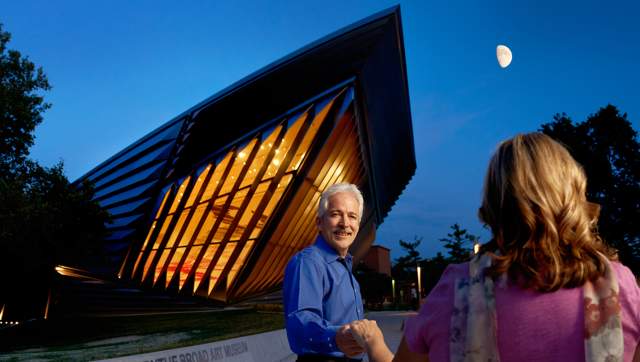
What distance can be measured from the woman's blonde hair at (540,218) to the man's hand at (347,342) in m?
0.68

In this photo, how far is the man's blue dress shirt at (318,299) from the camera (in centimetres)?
208

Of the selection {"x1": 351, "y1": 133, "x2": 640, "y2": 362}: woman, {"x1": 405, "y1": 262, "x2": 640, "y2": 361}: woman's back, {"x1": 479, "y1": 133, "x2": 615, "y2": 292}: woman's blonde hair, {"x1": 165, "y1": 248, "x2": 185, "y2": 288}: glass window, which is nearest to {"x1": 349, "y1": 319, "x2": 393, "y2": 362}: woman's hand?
{"x1": 351, "y1": 133, "x2": 640, "y2": 362}: woman

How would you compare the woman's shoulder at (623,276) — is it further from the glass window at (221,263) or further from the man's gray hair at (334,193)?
the glass window at (221,263)

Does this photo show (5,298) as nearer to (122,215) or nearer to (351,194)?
(122,215)

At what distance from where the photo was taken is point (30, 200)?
1486 cm

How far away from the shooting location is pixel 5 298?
80.8 ft

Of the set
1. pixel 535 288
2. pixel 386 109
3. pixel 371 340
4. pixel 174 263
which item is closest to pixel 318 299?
pixel 371 340

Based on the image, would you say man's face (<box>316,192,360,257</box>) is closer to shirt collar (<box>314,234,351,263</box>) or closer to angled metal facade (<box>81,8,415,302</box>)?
shirt collar (<box>314,234,351,263</box>)

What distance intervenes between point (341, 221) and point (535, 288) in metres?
1.43

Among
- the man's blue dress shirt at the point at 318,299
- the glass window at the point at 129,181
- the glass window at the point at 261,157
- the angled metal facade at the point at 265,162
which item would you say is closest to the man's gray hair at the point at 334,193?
the man's blue dress shirt at the point at 318,299

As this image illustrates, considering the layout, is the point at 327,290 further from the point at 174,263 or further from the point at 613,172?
the point at 613,172

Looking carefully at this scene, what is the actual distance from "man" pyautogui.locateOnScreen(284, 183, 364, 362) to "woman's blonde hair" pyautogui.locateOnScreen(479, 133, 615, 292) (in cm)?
72

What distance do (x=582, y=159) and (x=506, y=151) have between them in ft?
95.1

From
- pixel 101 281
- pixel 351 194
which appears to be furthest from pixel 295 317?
pixel 101 281
